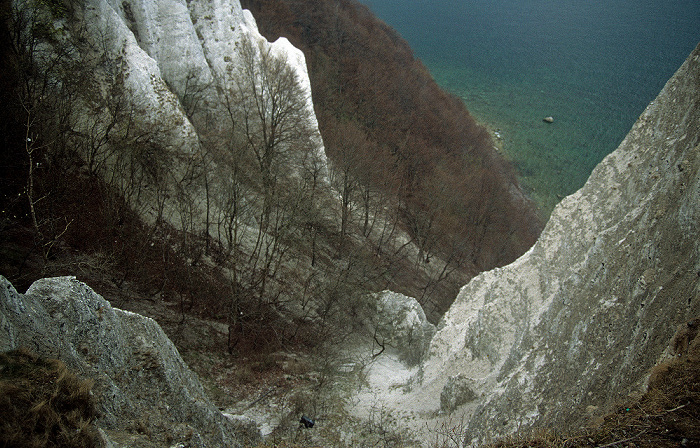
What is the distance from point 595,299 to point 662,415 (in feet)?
13.3

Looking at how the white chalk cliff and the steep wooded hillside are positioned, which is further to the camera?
the steep wooded hillside

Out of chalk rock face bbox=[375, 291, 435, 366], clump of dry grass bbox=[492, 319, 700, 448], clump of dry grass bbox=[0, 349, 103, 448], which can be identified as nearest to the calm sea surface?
chalk rock face bbox=[375, 291, 435, 366]

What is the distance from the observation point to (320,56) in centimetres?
4850

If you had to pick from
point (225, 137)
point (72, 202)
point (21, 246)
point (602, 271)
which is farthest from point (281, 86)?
point (602, 271)

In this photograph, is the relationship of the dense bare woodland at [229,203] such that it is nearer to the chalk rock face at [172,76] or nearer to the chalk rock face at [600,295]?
the chalk rock face at [172,76]

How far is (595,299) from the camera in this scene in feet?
32.0

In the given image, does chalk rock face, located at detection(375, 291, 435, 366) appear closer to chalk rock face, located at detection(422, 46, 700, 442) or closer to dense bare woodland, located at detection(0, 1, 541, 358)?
dense bare woodland, located at detection(0, 1, 541, 358)

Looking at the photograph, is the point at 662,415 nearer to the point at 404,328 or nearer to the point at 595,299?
the point at 595,299

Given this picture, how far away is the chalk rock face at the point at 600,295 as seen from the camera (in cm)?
786

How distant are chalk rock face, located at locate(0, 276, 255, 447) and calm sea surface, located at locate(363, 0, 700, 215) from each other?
41.3m

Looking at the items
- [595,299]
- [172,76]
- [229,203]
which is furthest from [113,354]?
[172,76]

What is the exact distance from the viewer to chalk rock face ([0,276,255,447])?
24.6ft

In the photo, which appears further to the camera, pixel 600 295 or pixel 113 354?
pixel 600 295

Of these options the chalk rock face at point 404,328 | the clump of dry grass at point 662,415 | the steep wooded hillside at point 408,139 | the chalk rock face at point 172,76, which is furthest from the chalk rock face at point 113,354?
the steep wooded hillside at point 408,139
